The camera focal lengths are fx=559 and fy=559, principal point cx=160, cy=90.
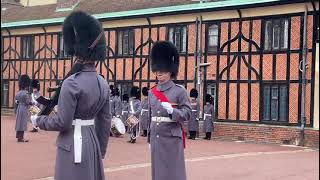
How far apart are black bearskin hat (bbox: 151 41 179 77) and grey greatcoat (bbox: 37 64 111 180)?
2.32 meters

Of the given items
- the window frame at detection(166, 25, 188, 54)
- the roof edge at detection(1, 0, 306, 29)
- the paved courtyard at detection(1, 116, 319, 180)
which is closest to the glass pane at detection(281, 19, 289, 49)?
the roof edge at detection(1, 0, 306, 29)

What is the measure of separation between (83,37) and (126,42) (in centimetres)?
1890

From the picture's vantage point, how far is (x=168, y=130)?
6230mm

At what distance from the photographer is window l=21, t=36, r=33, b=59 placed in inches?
1089

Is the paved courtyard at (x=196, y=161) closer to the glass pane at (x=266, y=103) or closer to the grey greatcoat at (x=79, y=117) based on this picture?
the glass pane at (x=266, y=103)

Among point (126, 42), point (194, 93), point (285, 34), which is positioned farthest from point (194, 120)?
point (126, 42)

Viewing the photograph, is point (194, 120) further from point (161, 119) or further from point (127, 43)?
point (161, 119)

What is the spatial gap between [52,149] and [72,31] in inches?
356

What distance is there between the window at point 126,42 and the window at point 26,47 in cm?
605

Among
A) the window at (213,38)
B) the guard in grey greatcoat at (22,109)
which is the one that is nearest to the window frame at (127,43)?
the window at (213,38)

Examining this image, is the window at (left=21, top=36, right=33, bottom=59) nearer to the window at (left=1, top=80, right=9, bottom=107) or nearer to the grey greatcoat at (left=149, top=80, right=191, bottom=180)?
the window at (left=1, top=80, right=9, bottom=107)

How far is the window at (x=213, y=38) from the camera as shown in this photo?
801 inches

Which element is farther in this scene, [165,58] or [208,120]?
[208,120]

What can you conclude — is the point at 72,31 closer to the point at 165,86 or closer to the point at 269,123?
the point at 165,86
